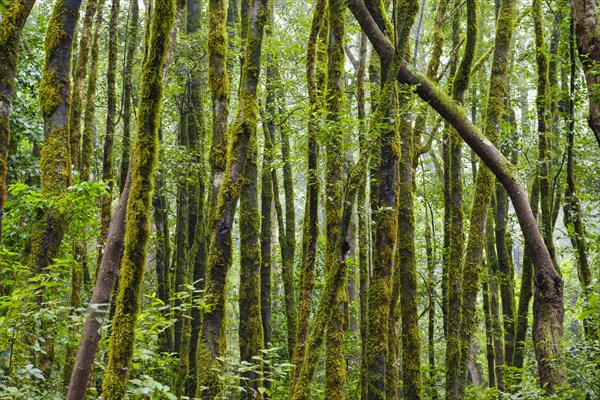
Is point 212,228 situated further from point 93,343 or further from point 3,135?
point 3,135

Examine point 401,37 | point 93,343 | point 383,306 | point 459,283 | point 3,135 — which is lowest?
point 93,343

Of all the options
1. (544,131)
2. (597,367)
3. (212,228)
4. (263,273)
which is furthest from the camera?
(263,273)

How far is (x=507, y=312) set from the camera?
1407cm

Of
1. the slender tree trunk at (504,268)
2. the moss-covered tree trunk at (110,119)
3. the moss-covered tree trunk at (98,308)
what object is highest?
the moss-covered tree trunk at (110,119)

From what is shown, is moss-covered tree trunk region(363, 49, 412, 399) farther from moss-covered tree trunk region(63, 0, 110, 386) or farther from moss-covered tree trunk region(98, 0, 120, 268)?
moss-covered tree trunk region(98, 0, 120, 268)

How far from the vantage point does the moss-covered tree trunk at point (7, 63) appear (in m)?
4.82

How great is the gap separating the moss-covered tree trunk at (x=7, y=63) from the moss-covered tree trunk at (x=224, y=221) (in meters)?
1.91

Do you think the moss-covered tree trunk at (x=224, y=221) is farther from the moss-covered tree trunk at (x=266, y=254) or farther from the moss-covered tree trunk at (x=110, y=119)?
the moss-covered tree trunk at (x=266, y=254)

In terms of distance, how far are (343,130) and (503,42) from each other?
3030 millimetres

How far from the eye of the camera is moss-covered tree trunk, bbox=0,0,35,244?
482 centimetres

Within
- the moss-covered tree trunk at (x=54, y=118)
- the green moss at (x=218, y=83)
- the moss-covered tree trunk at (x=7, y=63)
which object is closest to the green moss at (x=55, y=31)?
the moss-covered tree trunk at (x=54, y=118)

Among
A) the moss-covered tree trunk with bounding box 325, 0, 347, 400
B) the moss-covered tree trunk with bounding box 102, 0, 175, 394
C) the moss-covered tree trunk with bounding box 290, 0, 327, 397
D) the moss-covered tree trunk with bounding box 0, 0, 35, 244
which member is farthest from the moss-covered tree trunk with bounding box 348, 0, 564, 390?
the moss-covered tree trunk with bounding box 0, 0, 35, 244

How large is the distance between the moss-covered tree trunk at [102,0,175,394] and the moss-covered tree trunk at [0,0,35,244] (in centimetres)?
120

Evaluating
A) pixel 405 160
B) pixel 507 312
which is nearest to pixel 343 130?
pixel 405 160
